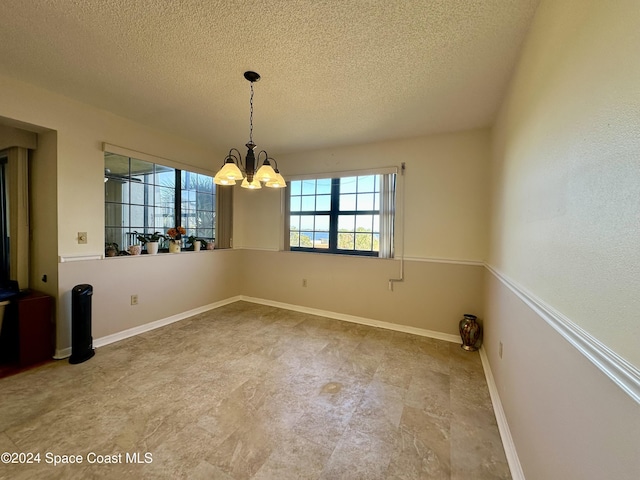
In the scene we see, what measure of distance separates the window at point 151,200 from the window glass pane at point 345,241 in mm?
2186

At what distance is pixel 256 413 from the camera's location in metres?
1.84

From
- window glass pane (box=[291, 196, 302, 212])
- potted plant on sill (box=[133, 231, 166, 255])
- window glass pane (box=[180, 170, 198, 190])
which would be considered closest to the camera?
potted plant on sill (box=[133, 231, 166, 255])

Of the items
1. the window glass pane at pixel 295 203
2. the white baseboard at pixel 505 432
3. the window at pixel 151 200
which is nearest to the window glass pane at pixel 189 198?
the window at pixel 151 200

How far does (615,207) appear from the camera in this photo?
706mm

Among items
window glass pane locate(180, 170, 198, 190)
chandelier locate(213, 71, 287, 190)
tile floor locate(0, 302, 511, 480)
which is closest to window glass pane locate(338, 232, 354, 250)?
tile floor locate(0, 302, 511, 480)

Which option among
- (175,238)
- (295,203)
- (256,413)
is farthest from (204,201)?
(256,413)

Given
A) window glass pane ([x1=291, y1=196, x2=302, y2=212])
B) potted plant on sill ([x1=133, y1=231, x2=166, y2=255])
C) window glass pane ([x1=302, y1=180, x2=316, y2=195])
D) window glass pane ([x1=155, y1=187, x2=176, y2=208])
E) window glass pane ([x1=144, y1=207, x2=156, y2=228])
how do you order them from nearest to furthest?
potted plant on sill ([x1=133, y1=231, x2=166, y2=255]) < window glass pane ([x1=144, y1=207, x2=156, y2=228]) < window glass pane ([x1=155, y1=187, x2=176, y2=208]) < window glass pane ([x1=302, y1=180, x2=316, y2=195]) < window glass pane ([x1=291, y1=196, x2=302, y2=212])

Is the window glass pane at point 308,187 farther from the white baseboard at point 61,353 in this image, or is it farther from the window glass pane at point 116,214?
the white baseboard at point 61,353

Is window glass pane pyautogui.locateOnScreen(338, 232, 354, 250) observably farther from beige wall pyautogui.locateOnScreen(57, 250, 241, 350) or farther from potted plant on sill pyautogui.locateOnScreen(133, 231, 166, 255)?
potted plant on sill pyautogui.locateOnScreen(133, 231, 166, 255)

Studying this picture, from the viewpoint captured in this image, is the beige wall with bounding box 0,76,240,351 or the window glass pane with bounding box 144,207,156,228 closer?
the beige wall with bounding box 0,76,240,351

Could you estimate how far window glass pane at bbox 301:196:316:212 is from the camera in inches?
166

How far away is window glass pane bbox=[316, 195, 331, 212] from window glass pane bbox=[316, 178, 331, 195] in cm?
8

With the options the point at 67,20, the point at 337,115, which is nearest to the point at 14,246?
the point at 67,20

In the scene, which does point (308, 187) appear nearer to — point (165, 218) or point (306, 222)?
point (306, 222)
